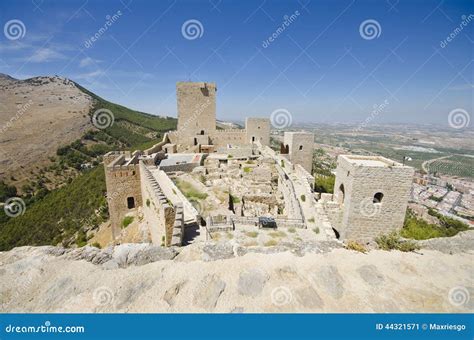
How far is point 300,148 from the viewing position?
2112 centimetres

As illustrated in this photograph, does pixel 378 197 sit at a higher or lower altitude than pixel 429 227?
higher

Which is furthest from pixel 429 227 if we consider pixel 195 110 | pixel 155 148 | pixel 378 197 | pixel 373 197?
pixel 155 148

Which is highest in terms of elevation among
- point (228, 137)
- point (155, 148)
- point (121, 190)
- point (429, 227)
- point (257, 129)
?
point (257, 129)

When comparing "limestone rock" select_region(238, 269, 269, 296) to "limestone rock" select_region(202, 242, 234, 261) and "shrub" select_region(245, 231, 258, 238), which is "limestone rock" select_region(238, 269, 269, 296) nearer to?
"limestone rock" select_region(202, 242, 234, 261)

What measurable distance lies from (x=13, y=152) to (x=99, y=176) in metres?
26.8

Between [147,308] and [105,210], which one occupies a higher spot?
[147,308]

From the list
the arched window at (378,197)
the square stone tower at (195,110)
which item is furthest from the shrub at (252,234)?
the square stone tower at (195,110)

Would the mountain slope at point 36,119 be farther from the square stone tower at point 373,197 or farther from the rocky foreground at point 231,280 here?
the square stone tower at point 373,197

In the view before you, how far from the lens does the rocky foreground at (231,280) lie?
3.41 meters

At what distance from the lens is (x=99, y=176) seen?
120ft

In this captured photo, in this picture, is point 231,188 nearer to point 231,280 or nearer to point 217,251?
point 217,251

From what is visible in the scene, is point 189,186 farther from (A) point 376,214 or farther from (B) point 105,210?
(B) point 105,210

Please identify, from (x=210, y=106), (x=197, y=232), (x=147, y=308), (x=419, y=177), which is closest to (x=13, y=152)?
(x=210, y=106)

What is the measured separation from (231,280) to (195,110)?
21654 millimetres
